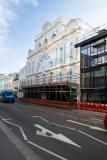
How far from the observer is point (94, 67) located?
114ft

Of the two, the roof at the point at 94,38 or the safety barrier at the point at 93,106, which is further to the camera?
the roof at the point at 94,38

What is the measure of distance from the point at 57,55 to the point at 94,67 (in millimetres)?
11654

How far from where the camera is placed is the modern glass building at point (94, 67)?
108 ft

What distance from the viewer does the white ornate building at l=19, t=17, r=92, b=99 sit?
129 ft

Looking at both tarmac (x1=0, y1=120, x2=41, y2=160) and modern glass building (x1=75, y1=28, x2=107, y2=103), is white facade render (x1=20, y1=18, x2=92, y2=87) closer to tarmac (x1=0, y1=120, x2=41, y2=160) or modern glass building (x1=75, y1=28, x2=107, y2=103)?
modern glass building (x1=75, y1=28, x2=107, y2=103)

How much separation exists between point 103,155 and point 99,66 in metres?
25.5

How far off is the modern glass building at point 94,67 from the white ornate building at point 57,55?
54.0 inches

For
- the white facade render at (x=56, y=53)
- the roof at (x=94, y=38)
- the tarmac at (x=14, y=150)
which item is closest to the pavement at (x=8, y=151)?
the tarmac at (x=14, y=150)

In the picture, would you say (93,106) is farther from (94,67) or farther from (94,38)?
(94,38)

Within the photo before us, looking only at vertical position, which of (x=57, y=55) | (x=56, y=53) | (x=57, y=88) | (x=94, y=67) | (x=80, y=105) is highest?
(x=56, y=53)

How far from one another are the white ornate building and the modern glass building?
1371 mm

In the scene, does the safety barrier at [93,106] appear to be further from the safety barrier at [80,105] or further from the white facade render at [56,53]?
the white facade render at [56,53]

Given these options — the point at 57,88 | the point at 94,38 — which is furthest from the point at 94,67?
the point at 57,88

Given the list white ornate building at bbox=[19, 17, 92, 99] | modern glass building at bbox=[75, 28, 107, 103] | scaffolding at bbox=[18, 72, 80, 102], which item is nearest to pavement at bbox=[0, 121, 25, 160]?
modern glass building at bbox=[75, 28, 107, 103]
